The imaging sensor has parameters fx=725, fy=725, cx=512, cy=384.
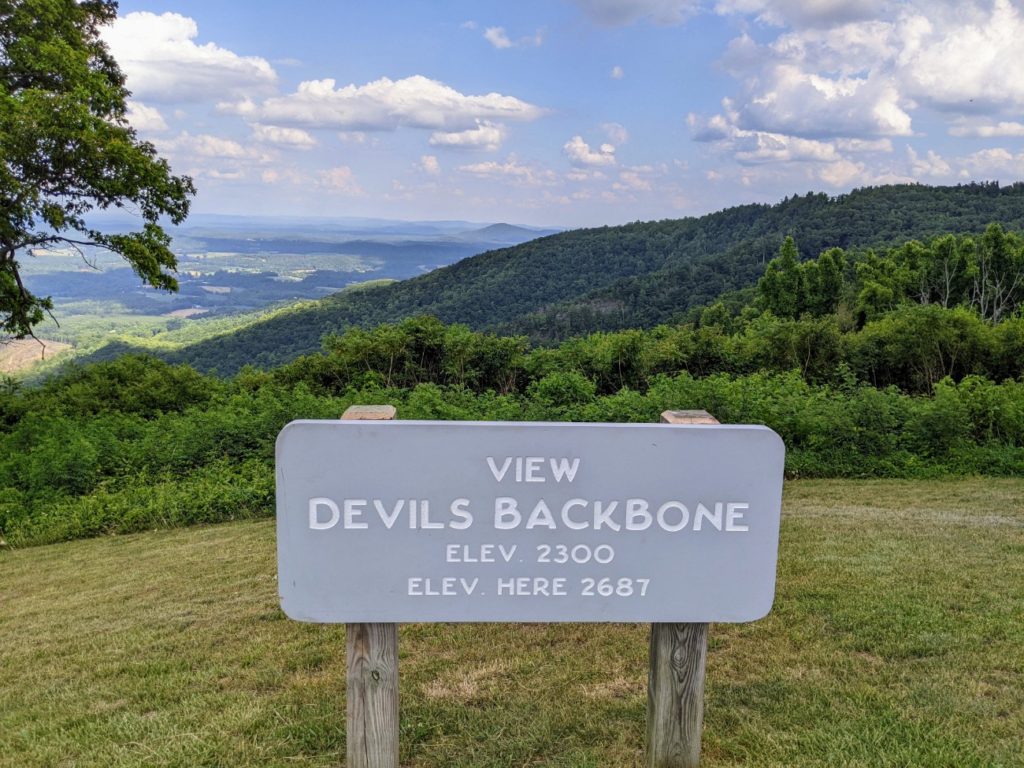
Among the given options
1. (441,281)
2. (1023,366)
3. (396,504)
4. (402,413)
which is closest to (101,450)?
(402,413)

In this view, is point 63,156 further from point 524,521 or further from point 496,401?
point 524,521

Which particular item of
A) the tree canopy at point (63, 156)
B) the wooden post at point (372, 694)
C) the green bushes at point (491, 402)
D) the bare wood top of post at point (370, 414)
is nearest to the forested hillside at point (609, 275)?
the green bushes at point (491, 402)

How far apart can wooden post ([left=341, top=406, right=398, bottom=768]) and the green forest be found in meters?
6.40

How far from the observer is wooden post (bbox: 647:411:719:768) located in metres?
2.50

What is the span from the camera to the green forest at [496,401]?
30.7 feet

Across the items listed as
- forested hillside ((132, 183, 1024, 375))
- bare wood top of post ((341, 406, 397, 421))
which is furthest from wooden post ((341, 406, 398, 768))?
forested hillside ((132, 183, 1024, 375))

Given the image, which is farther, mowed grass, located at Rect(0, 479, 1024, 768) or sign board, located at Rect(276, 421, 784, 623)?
mowed grass, located at Rect(0, 479, 1024, 768)

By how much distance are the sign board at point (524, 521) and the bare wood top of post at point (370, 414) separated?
0.15 m

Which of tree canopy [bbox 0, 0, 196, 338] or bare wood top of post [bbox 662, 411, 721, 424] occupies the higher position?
tree canopy [bbox 0, 0, 196, 338]

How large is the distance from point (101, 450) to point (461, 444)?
9538 mm

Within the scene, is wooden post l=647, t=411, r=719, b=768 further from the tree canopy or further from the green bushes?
the tree canopy

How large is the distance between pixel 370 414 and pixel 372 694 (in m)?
0.94

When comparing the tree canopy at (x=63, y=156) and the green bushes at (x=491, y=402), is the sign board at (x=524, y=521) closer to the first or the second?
the green bushes at (x=491, y=402)

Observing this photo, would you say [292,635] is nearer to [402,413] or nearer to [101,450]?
[402,413]
